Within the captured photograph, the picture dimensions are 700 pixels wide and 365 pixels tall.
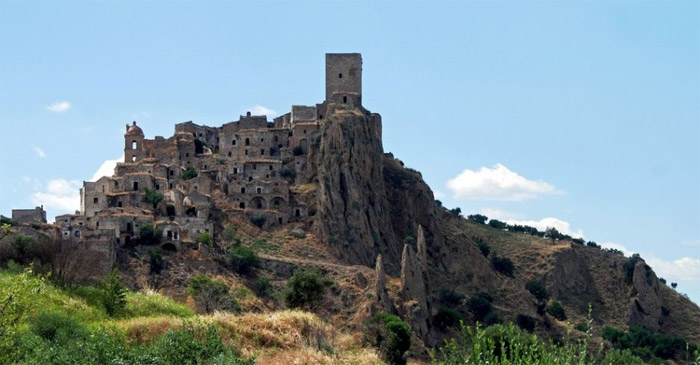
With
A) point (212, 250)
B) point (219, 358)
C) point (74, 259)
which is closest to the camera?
point (219, 358)

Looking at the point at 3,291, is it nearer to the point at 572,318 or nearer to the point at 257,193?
the point at 257,193

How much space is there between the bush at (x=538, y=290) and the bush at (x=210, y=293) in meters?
36.9

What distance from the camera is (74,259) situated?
6206 centimetres

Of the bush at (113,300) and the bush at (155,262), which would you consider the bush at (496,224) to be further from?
the bush at (113,300)

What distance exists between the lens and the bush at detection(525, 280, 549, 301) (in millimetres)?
108938

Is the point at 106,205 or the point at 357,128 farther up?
the point at 357,128

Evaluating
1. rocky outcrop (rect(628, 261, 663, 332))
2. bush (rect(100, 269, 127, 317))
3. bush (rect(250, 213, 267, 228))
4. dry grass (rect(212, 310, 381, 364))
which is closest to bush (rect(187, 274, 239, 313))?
bush (rect(250, 213, 267, 228))

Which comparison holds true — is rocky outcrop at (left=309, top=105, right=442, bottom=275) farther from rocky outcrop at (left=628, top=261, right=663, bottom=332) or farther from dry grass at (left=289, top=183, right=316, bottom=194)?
rocky outcrop at (left=628, top=261, right=663, bottom=332)

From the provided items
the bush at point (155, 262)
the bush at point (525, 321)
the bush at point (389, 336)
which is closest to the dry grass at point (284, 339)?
the bush at point (389, 336)

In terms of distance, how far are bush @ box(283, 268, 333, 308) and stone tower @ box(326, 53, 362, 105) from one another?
34.0 metres

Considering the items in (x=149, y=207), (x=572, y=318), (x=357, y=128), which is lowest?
(x=572, y=318)

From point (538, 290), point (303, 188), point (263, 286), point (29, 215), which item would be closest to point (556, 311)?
point (538, 290)

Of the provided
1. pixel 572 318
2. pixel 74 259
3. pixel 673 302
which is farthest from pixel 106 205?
pixel 673 302

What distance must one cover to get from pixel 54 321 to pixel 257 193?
217ft
